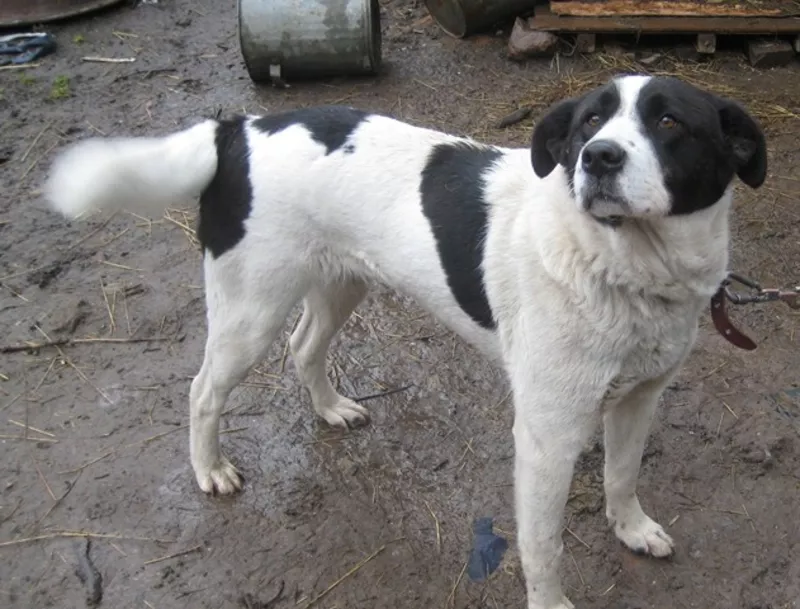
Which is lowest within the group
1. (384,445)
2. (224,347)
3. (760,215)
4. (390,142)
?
(384,445)

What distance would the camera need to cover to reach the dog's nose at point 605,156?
7.35ft

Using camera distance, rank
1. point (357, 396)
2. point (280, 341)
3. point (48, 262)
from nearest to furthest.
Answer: point (357, 396), point (280, 341), point (48, 262)

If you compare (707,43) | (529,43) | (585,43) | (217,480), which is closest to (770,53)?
(707,43)

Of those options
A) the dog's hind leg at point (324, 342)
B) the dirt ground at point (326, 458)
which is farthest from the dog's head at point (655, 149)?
the dirt ground at point (326, 458)

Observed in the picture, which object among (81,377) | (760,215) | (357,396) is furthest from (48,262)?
(760,215)

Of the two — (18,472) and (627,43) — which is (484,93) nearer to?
(627,43)

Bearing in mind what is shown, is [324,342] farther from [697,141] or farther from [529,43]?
[529,43]

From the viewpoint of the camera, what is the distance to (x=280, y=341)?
4.48 meters

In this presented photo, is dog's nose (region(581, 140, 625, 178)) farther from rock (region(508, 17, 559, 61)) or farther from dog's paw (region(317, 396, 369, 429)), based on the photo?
rock (region(508, 17, 559, 61))

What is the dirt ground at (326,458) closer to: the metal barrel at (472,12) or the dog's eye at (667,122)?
the dog's eye at (667,122)

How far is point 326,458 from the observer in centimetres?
385

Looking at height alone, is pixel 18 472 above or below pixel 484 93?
below

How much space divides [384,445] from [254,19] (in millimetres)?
3750

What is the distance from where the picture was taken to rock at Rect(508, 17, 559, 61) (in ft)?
21.7
